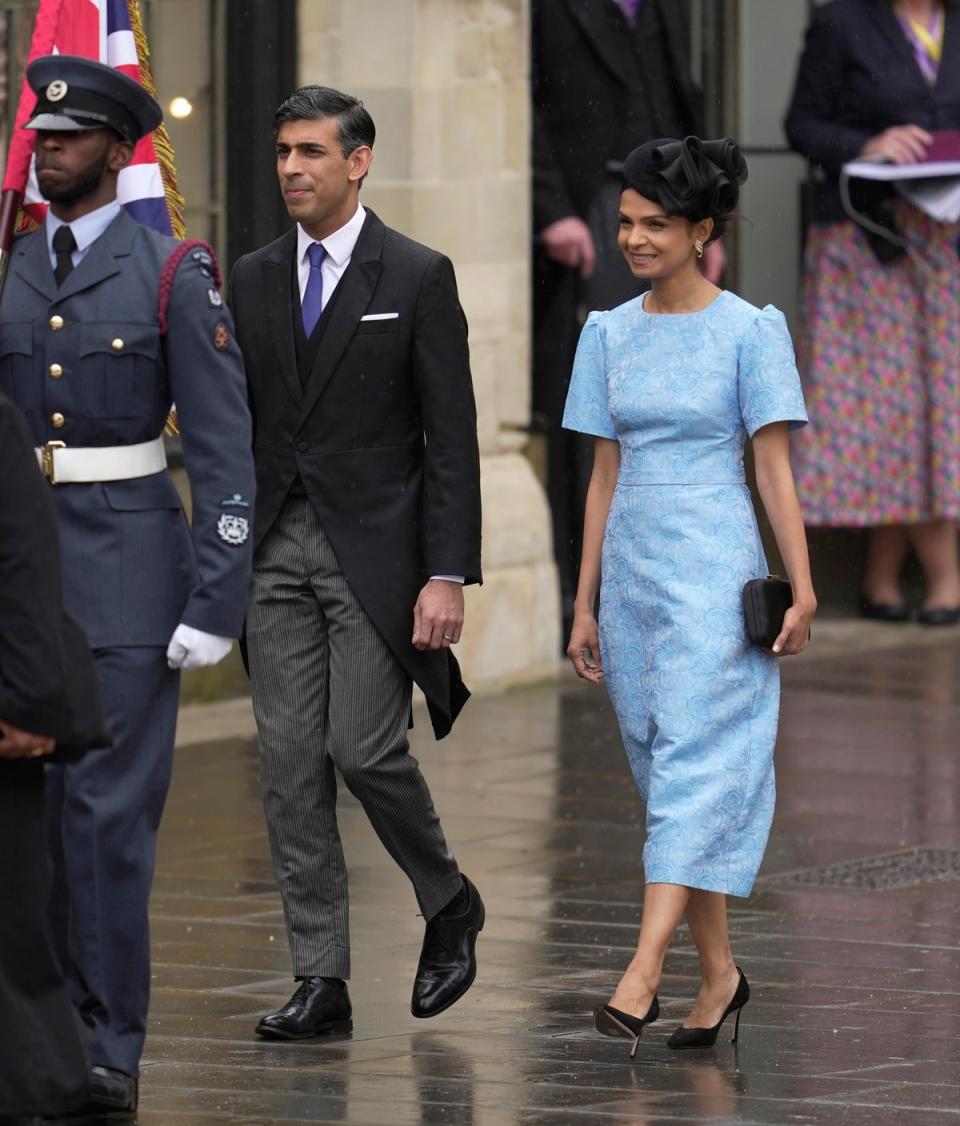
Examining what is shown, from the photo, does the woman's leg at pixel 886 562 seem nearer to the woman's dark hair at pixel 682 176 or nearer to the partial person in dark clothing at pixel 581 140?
the partial person in dark clothing at pixel 581 140

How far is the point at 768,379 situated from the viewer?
246 inches

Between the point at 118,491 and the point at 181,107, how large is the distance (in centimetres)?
609

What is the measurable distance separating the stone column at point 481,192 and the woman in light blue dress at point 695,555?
5.46 m

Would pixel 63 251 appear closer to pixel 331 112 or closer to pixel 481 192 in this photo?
pixel 331 112

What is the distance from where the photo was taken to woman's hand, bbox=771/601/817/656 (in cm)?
620

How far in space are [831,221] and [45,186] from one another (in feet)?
29.1

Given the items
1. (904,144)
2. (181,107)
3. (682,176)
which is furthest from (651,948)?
(904,144)

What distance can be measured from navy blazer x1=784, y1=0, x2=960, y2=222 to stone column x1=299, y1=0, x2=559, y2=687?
195 cm

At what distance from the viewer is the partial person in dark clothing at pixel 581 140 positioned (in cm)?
1270

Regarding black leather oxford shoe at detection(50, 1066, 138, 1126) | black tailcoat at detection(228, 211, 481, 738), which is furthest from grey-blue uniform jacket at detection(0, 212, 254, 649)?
black tailcoat at detection(228, 211, 481, 738)

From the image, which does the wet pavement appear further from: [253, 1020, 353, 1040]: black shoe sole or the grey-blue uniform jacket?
the grey-blue uniform jacket

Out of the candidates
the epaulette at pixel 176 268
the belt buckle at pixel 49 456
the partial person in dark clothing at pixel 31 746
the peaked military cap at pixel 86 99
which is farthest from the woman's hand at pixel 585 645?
the partial person in dark clothing at pixel 31 746

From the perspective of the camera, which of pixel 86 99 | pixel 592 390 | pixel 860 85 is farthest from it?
pixel 860 85

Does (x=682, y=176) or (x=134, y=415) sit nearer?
(x=134, y=415)
